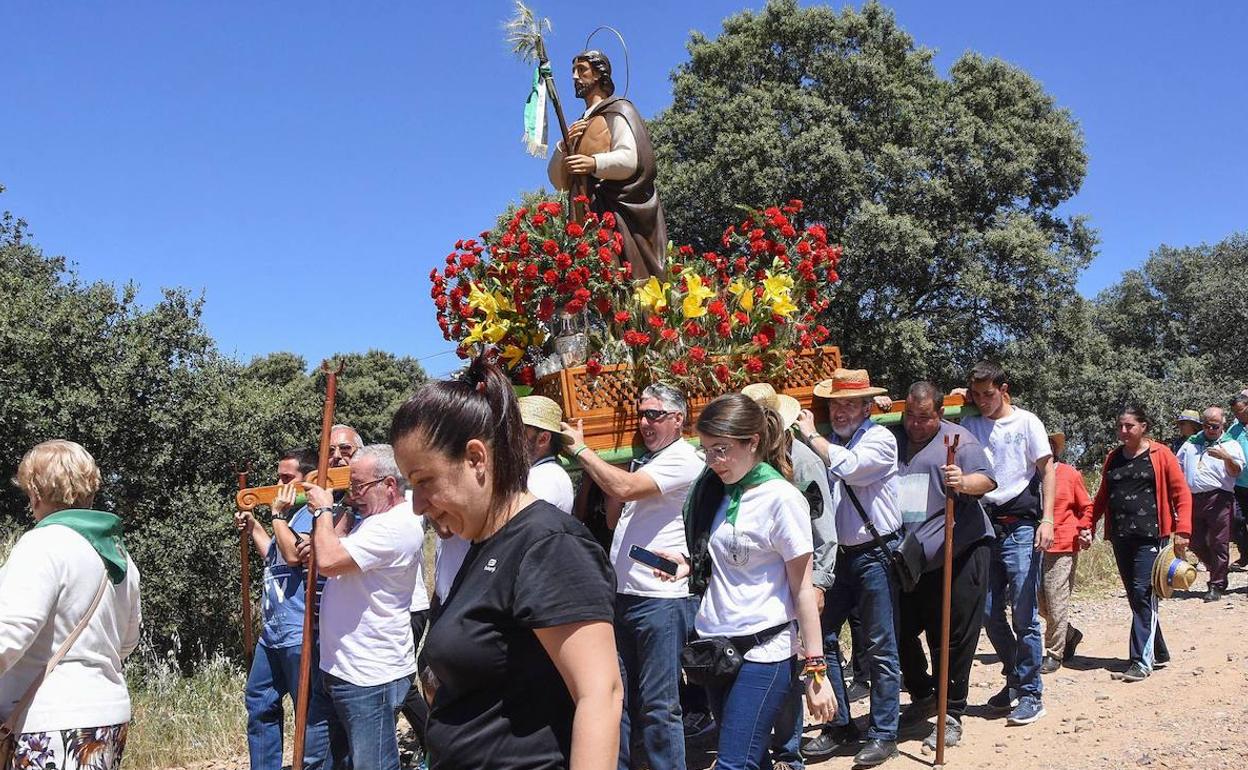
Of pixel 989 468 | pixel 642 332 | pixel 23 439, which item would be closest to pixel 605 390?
pixel 642 332

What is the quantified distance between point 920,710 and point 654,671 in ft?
8.71

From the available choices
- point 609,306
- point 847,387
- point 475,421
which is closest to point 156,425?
point 609,306

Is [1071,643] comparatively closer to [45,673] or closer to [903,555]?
[903,555]

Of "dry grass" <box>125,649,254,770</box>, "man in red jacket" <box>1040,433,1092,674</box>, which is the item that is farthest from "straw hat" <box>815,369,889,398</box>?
"dry grass" <box>125,649,254,770</box>

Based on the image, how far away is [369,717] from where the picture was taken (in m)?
4.50

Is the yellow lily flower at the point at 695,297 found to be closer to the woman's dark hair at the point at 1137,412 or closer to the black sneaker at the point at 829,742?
the black sneaker at the point at 829,742

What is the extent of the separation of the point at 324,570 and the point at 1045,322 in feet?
69.9

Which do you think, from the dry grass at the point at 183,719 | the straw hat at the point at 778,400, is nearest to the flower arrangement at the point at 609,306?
the straw hat at the point at 778,400

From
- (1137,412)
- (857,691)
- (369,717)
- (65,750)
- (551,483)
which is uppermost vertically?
(1137,412)

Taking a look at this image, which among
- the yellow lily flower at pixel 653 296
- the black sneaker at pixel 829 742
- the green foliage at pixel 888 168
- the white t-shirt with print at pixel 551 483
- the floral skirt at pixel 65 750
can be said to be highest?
the green foliage at pixel 888 168

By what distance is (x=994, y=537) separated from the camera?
6516 millimetres

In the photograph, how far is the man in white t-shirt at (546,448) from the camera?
4.83 metres

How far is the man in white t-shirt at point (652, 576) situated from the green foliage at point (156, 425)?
24.3 ft

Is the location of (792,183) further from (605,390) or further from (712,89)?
(605,390)
